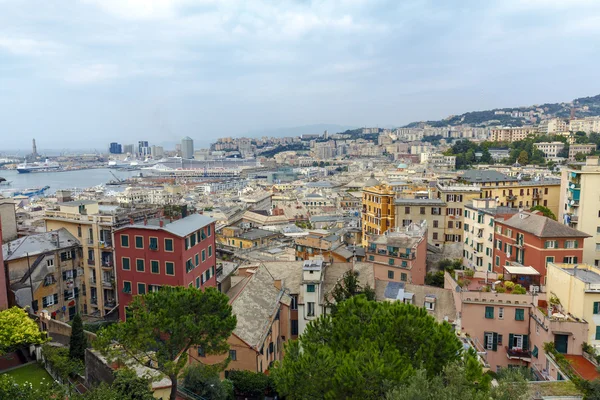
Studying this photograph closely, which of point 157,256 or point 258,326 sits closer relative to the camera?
point 258,326

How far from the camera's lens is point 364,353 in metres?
10.9

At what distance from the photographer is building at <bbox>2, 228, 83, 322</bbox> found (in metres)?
21.3

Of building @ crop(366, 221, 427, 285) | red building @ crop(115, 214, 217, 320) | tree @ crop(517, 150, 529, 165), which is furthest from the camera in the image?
tree @ crop(517, 150, 529, 165)

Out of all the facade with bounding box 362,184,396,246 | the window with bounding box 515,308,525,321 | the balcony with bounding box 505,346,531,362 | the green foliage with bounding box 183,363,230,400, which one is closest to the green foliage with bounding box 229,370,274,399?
the green foliage with bounding box 183,363,230,400

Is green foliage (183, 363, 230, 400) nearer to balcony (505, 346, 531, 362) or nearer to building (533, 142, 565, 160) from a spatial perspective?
balcony (505, 346, 531, 362)

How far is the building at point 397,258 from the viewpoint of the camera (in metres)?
24.2

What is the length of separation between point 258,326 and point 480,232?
17.0 m

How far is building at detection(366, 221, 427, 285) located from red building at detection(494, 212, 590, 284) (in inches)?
192

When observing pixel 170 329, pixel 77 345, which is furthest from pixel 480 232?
pixel 77 345

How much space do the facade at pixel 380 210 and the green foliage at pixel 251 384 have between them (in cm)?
2030

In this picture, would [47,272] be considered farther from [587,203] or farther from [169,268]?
[587,203]

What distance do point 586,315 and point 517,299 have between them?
232 cm

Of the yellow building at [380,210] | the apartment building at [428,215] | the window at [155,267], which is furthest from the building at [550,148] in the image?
the window at [155,267]

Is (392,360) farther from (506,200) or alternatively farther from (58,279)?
(506,200)
